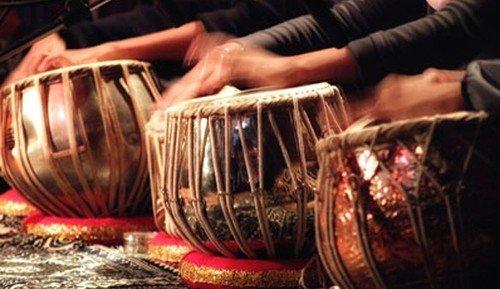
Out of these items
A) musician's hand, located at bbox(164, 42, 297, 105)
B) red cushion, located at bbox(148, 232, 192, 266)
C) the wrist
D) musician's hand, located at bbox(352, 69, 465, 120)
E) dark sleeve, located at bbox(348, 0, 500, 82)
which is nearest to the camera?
musician's hand, located at bbox(352, 69, 465, 120)

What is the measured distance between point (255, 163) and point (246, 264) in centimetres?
23

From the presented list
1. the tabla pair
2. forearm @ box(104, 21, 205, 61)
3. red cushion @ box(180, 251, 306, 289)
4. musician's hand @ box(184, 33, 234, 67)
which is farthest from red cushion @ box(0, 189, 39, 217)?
red cushion @ box(180, 251, 306, 289)

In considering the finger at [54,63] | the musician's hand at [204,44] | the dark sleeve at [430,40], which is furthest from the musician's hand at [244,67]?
the finger at [54,63]

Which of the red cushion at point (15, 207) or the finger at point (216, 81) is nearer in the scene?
the finger at point (216, 81)

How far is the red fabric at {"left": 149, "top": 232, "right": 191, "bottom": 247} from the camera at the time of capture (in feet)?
7.06

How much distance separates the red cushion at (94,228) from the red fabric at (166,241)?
327 millimetres

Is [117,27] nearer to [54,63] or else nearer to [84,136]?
[54,63]

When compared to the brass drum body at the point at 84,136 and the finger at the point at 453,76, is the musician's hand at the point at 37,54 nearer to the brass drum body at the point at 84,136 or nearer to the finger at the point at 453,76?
the brass drum body at the point at 84,136

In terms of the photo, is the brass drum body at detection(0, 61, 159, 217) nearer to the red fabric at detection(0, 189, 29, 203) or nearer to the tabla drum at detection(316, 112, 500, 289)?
the red fabric at detection(0, 189, 29, 203)

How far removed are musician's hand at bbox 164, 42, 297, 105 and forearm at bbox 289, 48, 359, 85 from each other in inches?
0.7

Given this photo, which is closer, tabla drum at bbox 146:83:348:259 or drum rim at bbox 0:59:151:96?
tabla drum at bbox 146:83:348:259

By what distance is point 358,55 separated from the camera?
1.70m

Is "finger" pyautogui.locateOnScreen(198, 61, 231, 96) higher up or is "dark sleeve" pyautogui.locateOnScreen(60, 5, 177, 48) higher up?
"finger" pyautogui.locateOnScreen(198, 61, 231, 96)

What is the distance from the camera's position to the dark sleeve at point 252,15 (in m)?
2.49
